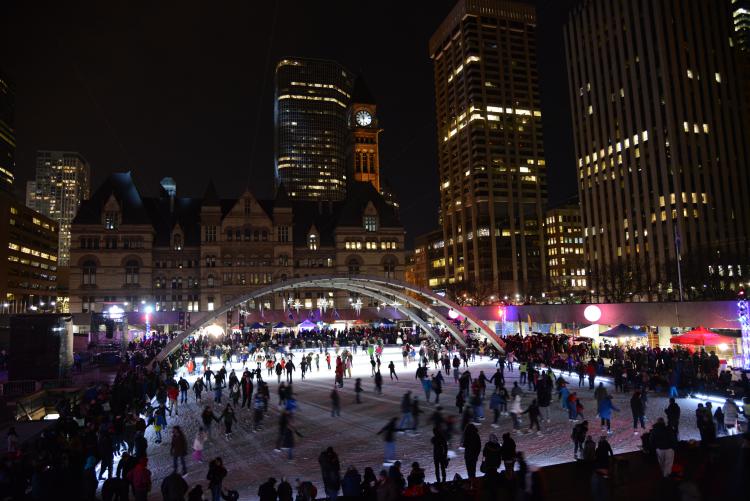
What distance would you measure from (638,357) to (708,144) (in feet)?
283

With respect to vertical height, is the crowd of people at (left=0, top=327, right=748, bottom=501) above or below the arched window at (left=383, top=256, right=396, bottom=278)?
below

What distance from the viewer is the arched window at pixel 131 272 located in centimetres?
7406

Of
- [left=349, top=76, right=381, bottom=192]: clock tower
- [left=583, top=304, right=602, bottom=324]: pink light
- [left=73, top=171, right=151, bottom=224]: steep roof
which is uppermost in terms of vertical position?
[left=349, top=76, right=381, bottom=192]: clock tower

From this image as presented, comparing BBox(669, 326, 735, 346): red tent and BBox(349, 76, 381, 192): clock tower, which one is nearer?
BBox(669, 326, 735, 346): red tent

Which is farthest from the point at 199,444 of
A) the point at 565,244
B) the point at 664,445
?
the point at 565,244

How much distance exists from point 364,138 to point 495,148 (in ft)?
151

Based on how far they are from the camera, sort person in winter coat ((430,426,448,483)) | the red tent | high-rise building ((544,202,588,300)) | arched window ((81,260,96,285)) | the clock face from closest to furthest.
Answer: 1. person in winter coat ((430,426,448,483))
2. the red tent
3. arched window ((81,260,96,285))
4. the clock face
5. high-rise building ((544,202,588,300))

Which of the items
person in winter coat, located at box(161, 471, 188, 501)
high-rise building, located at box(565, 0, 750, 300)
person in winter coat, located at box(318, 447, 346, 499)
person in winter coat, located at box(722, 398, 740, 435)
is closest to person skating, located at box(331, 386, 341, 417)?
person in winter coat, located at box(318, 447, 346, 499)

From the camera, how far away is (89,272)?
239ft

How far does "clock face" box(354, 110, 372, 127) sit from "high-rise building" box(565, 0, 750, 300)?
54353 millimetres

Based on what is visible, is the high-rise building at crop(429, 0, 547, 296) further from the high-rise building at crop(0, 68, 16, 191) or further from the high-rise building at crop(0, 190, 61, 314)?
the high-rise building at crop(0, 68, 16, 191)

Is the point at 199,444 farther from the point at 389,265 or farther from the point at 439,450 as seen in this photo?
the point at 389,265

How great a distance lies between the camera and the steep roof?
7431cm

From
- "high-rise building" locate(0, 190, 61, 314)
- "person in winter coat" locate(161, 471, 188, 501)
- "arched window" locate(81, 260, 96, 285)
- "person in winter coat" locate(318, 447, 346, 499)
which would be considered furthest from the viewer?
"high-rise building" locate(0, 190, 61, 314)
